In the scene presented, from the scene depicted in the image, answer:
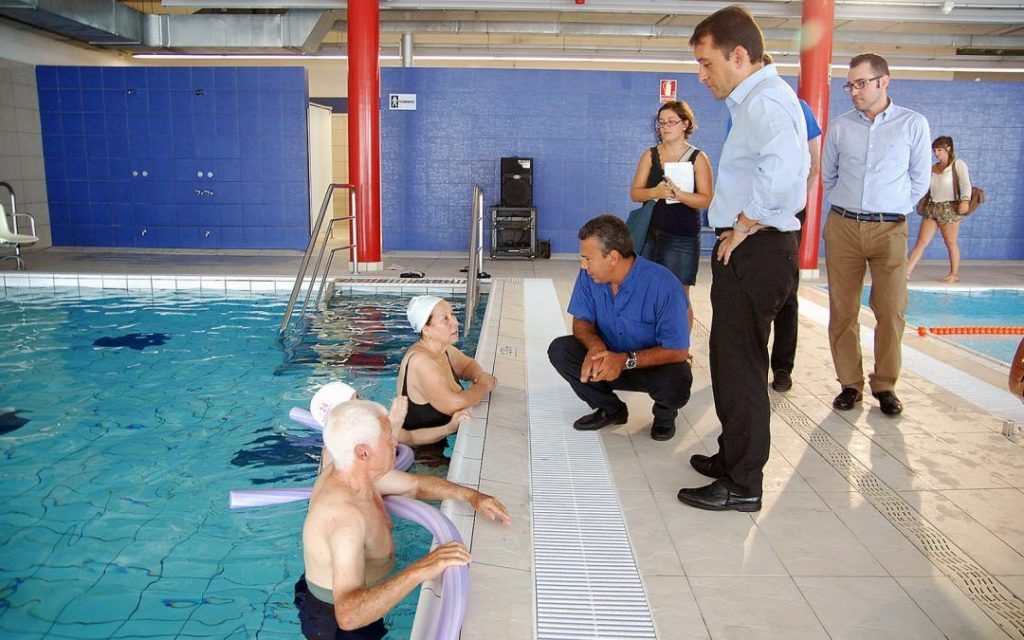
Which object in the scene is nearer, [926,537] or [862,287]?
[926,537]

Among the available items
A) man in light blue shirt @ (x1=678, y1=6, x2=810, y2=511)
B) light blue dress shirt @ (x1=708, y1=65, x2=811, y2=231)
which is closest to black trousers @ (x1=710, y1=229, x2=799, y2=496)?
man in light blue shirt @ (x1=678, y1=6, x2=810, y2=511)

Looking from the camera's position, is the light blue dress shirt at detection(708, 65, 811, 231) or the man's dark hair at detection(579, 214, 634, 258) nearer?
the light blue dress shirt at detection(708, 65, 811, 231)

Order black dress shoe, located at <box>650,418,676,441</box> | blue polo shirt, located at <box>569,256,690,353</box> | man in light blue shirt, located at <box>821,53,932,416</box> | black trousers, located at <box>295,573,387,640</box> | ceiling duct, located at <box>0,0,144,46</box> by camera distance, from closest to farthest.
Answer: black trousers, located at <box>295,573,387,640</box>
blue polo shirt, located at <box>569,256,690,353</box>
black dress shoe, located at <box>650,418,676,441</box>
man in light blue shirt, located at <box>821,53,932,416</box>
ceiling duct, located at <box>0,0,144,46</box>

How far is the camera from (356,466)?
216cm

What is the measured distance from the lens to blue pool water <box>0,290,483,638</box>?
269 centimetres

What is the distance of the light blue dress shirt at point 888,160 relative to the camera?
3.69 m

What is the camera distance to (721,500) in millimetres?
2682

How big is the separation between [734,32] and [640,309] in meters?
1.28

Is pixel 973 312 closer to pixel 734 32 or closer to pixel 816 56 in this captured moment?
pixel 816 56

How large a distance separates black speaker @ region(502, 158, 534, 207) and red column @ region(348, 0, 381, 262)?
196 cm

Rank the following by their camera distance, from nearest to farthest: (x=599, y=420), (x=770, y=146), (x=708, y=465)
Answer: (x=770, y=146), (x=708, y=465), (x=599, y=420)

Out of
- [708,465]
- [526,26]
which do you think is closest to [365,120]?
[526,26]

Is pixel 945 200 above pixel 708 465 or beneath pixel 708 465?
above

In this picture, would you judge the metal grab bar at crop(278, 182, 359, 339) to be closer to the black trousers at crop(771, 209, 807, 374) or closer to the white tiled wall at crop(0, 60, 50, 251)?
the black trousers at crop(771, 209, 807, 374)
